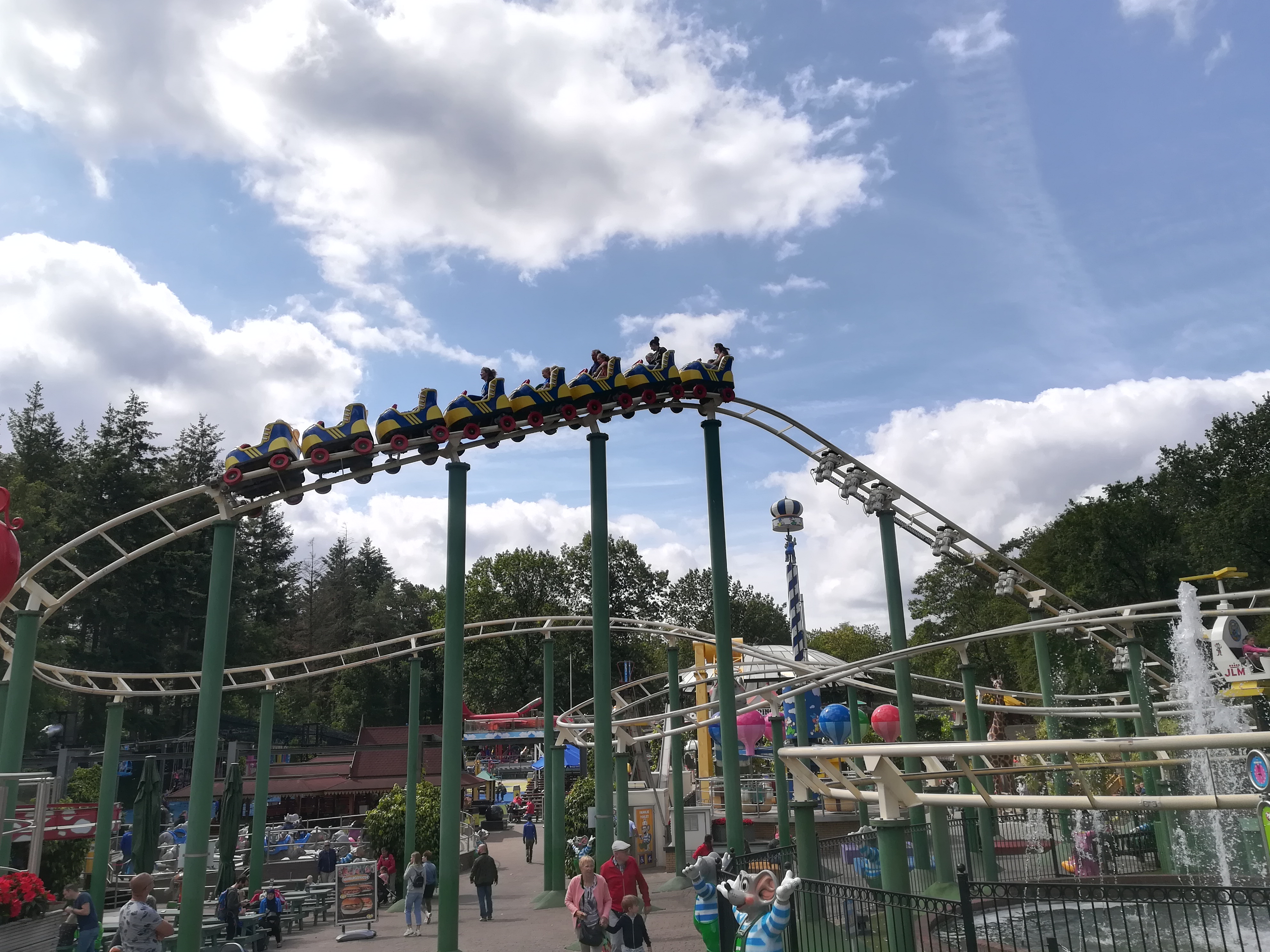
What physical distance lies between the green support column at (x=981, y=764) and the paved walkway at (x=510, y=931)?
5.26m

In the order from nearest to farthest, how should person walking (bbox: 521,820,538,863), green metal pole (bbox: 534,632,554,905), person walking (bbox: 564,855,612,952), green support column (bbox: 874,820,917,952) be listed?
1. green support column (bbox: 874,820,917,952)
2. person walking (bbox: 564,855,612,952)
3. green metal pole (bbox: 534,632,554,905)
4. person walking (bbox: 521,820,538,863)

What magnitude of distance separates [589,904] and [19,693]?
32.4ft

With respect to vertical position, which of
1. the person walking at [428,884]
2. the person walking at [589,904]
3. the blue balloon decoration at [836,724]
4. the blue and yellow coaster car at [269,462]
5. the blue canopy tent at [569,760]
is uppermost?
the blue and yellow coaster car at [269,462]

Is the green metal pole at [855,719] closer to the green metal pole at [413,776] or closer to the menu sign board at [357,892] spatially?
the green metal pole at [413,776]

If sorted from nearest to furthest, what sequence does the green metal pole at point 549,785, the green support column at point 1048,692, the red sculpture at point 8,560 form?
the red sculpture at point 8,560 < the green metal pole at point 549,785 < the green support column at point 1048,692

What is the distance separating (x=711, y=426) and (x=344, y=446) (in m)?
6.38

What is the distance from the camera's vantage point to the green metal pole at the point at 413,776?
20.7 m

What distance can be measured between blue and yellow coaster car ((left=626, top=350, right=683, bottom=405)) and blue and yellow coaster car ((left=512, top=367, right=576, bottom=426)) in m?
1.16

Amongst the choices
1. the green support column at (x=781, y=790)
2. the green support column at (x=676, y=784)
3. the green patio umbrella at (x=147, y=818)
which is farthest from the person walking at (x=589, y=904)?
the green patio umbrella at (x=147, y=818)

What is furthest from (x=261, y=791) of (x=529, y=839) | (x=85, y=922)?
(x=529, y=839)

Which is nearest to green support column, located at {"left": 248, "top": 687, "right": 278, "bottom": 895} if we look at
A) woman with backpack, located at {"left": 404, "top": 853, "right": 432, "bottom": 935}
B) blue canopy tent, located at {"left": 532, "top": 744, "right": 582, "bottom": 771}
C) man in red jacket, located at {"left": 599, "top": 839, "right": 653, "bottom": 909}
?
woman with backpack, located at {"left": 404, "top": 853, "right": 432, "bottom": 935}

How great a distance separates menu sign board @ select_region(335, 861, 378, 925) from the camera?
17.2 meters

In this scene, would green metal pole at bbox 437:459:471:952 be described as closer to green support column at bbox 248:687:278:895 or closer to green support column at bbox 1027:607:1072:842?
green support column at bbox 248:687:278:895

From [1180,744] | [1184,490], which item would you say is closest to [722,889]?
[1180,744]
